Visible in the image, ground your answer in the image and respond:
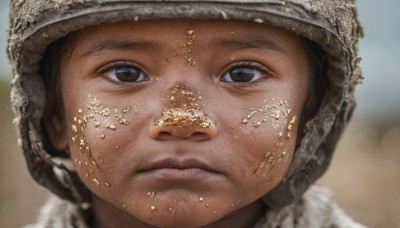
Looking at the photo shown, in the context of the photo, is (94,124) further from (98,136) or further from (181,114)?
(181,114)

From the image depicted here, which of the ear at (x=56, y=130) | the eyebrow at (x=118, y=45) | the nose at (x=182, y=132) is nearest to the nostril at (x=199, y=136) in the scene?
the nose at (x=182, y=132)

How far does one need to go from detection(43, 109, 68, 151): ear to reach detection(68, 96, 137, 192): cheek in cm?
18

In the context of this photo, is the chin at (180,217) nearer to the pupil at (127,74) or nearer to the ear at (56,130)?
the pupil at (127,74)

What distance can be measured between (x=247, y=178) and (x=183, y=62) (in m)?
0.36

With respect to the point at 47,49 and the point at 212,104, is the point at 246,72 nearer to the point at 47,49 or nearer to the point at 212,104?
the point at 212,104

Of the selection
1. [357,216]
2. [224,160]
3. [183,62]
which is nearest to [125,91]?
[183,62]

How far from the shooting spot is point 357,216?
4938 millimetres

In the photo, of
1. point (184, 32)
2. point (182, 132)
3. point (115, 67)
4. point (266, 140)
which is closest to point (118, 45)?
point (115, 67)

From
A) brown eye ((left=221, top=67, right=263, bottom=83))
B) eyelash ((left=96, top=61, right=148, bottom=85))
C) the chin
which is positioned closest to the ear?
eyelash ((left=96, top=61, right=148, bottom=85))

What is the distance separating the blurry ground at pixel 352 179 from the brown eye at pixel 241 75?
2538mm

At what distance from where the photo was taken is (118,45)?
1.93 m

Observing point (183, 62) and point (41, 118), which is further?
point (41, 118)

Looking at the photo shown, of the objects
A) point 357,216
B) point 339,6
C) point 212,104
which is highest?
point 357,216

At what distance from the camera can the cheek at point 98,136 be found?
6.31 ft
